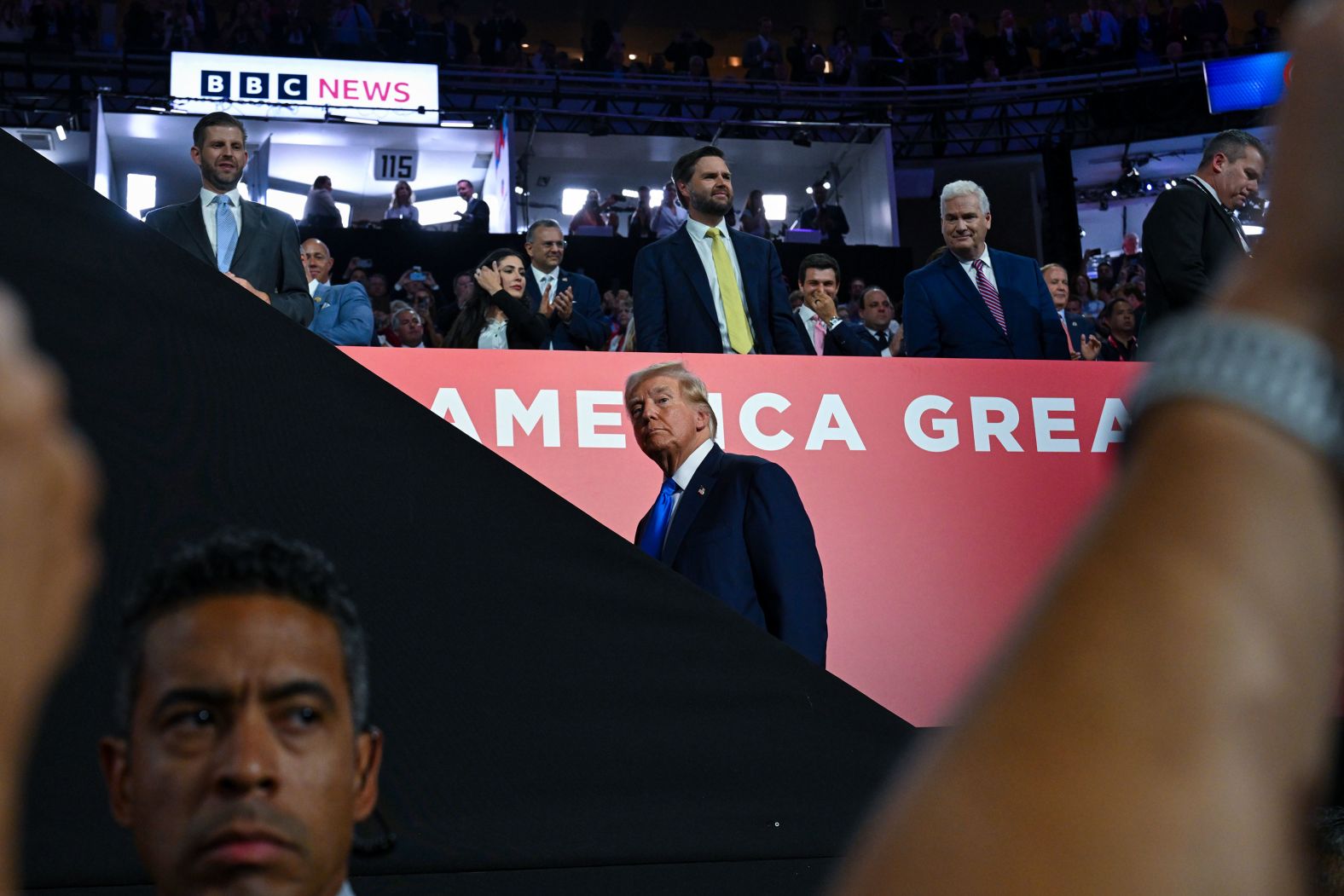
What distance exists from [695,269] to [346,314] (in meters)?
1.67

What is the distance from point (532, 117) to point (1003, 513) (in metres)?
14.9

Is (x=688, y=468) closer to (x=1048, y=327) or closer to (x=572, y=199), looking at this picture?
(x=1048, y=327)

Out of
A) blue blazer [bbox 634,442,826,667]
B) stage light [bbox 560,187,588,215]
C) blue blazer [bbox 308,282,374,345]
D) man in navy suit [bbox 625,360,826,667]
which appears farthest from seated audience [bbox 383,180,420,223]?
blue blazer [bbox 634,442,826,667]

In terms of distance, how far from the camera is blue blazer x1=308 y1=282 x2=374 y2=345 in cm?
548

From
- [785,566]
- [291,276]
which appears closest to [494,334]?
[291,276]

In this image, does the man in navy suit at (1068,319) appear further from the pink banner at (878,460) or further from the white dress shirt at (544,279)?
the pink banner at (878,460)

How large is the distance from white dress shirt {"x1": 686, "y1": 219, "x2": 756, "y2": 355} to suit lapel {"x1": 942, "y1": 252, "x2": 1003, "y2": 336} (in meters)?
0.70

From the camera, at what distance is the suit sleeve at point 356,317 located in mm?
5477

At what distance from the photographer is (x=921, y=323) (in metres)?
4.78

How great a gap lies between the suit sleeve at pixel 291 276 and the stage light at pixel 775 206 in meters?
14.1

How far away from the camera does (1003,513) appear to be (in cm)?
392

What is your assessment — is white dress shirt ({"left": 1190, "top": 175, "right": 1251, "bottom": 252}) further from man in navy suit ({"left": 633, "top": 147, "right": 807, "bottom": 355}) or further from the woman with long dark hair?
the woman with long dark hair

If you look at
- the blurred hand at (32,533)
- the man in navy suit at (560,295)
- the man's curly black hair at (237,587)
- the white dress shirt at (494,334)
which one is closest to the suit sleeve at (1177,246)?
the white dress shirt at (494,334)

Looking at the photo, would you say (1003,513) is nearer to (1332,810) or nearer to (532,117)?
(1332,810)
